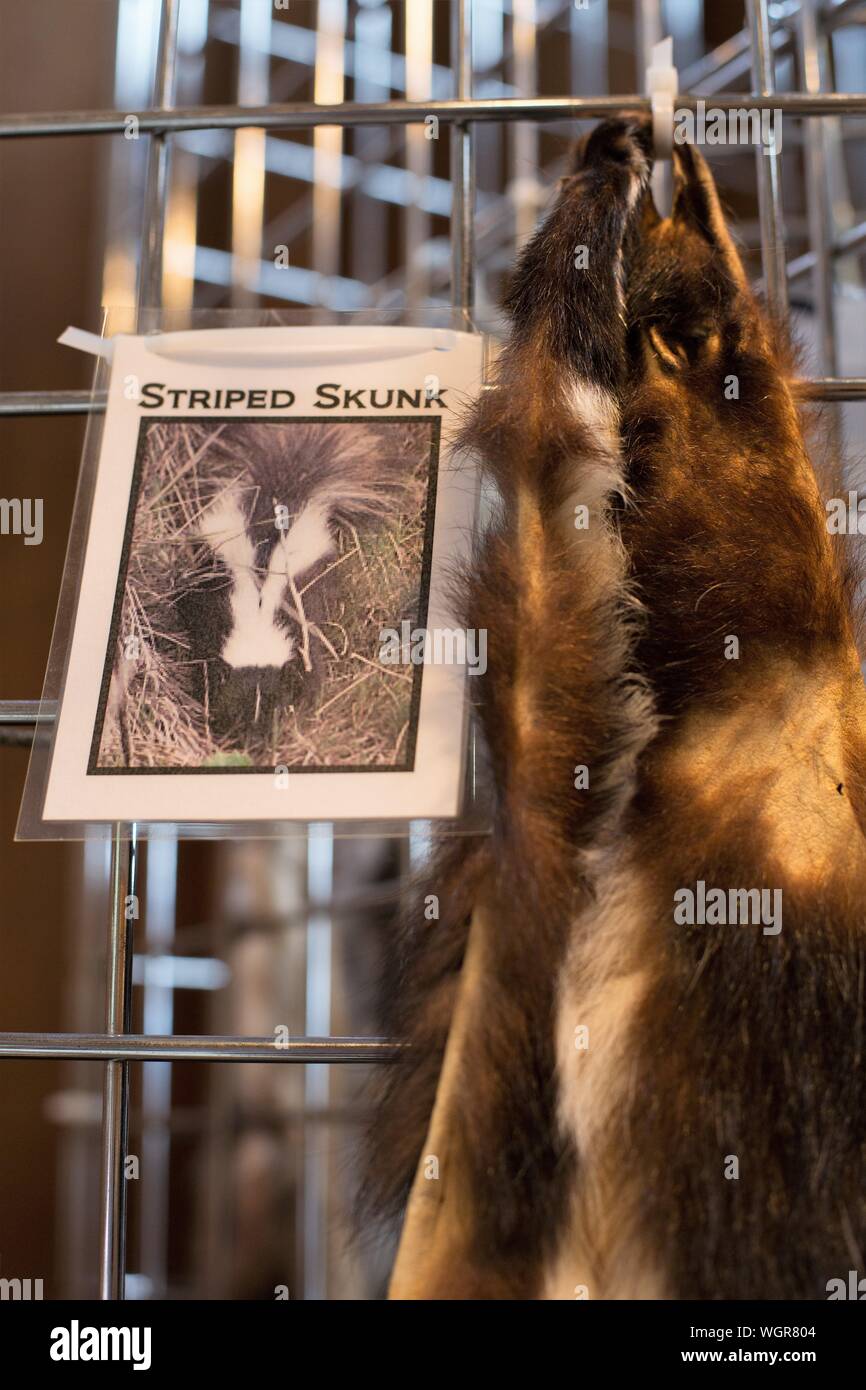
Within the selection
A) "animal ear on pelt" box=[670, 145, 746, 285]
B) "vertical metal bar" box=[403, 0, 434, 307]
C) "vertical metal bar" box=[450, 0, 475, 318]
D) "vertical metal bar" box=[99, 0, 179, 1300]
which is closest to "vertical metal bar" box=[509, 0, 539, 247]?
"vertical metal bar" box=[403, 0, 434, 307]

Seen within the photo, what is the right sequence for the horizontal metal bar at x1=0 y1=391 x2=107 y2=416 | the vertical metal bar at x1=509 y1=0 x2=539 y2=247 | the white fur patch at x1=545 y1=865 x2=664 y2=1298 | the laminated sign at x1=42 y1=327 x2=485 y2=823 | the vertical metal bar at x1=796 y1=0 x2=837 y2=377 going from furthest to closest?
the vertical metal bar at x1=509 y1=0 x2=539 y2=247 → the vertical metal bar at x1=796 y1=0 x2=837 y2=377 → the horizontal metal bar at x1=0 y1=391 x2=107 y2=416 → the laminated sign at x1=42 y1=327 x2=485 y2=823 → the white fur patch at x1=545 y1=865 x2=664 y2=1298

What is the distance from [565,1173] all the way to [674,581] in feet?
0.74

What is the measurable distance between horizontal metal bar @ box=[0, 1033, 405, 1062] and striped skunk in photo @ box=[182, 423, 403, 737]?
0.14m

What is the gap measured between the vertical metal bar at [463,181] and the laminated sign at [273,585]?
1.7 inches

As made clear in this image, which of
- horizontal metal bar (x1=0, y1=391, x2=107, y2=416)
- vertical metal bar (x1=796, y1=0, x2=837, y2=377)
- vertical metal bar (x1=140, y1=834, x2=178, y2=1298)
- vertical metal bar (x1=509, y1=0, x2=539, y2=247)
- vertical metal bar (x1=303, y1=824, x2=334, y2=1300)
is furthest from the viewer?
vertical metal bar (x1=140, y1=834, x2=178, y2=1298)

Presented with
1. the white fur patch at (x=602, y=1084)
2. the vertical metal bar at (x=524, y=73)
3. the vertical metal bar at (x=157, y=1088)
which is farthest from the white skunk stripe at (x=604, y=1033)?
the vertical metal bar at (x=157, y=1088)

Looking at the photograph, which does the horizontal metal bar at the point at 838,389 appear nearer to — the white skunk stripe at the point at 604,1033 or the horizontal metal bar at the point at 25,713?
the white skunk stripe at the point at 604,1033

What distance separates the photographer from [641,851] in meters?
0.44

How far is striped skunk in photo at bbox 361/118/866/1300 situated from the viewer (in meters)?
0.40

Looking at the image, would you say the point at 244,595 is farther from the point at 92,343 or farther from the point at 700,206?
the point at 700,206

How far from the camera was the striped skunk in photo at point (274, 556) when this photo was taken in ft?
1.82

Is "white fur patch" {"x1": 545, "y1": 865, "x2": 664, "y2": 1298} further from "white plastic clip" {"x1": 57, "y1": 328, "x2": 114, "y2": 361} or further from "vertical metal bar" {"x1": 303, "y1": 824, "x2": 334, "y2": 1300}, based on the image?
"vertical metal bar" {"x1": 303, "y1": 824, "x2": 334, "y2": 1300}

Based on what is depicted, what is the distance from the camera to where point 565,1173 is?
16.0 inches

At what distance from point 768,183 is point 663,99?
0.10 meters
